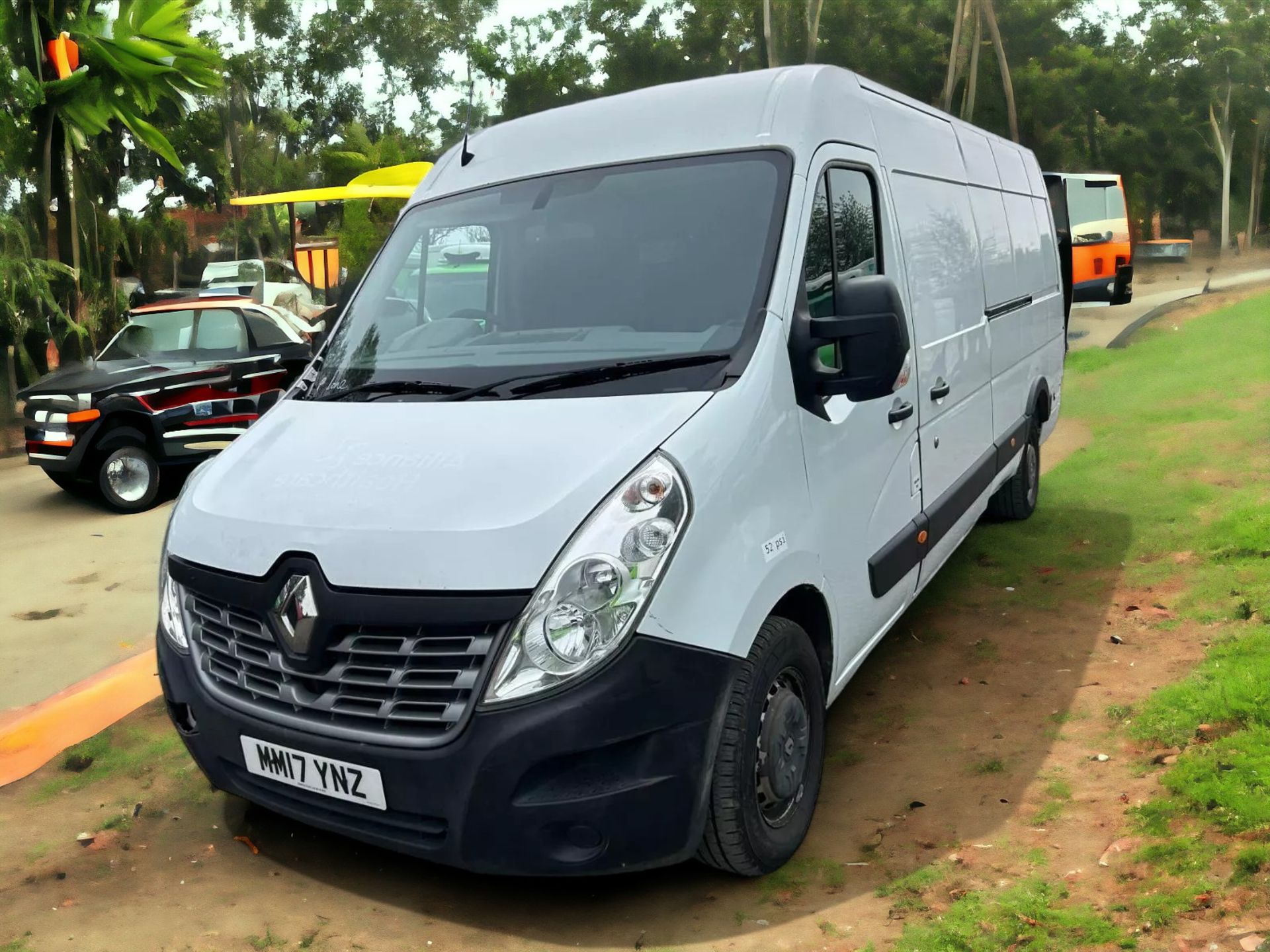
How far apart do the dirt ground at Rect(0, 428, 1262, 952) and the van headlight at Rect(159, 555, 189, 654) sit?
0.73 metres

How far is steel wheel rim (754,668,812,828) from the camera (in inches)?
135

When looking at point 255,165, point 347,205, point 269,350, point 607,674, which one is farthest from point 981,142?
point 255,165

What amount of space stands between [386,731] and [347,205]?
86.3ft

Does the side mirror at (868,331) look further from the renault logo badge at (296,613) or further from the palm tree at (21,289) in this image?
the palm tree at (21,289)

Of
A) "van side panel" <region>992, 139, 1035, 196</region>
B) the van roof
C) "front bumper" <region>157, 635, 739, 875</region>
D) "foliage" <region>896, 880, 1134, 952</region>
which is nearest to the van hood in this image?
"front bumper" <region>157, 635, 739, 875</region>

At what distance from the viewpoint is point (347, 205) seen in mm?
27844

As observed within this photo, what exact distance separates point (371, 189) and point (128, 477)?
29.2ft

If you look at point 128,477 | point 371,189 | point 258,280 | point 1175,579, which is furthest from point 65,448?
point 258,280

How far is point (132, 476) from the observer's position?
10336mm

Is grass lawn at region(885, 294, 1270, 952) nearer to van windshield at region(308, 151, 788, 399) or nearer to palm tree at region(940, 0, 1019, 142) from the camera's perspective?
van windshield at region(308, 151, 788, 399)

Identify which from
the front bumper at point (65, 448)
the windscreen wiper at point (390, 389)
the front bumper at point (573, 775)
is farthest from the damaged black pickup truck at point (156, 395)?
the front bumper at point (573, 775)

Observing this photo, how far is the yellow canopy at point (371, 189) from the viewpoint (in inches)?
706

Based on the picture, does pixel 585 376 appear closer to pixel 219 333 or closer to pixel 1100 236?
pixel 219 333

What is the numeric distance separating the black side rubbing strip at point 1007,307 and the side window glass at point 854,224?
1688 mm
